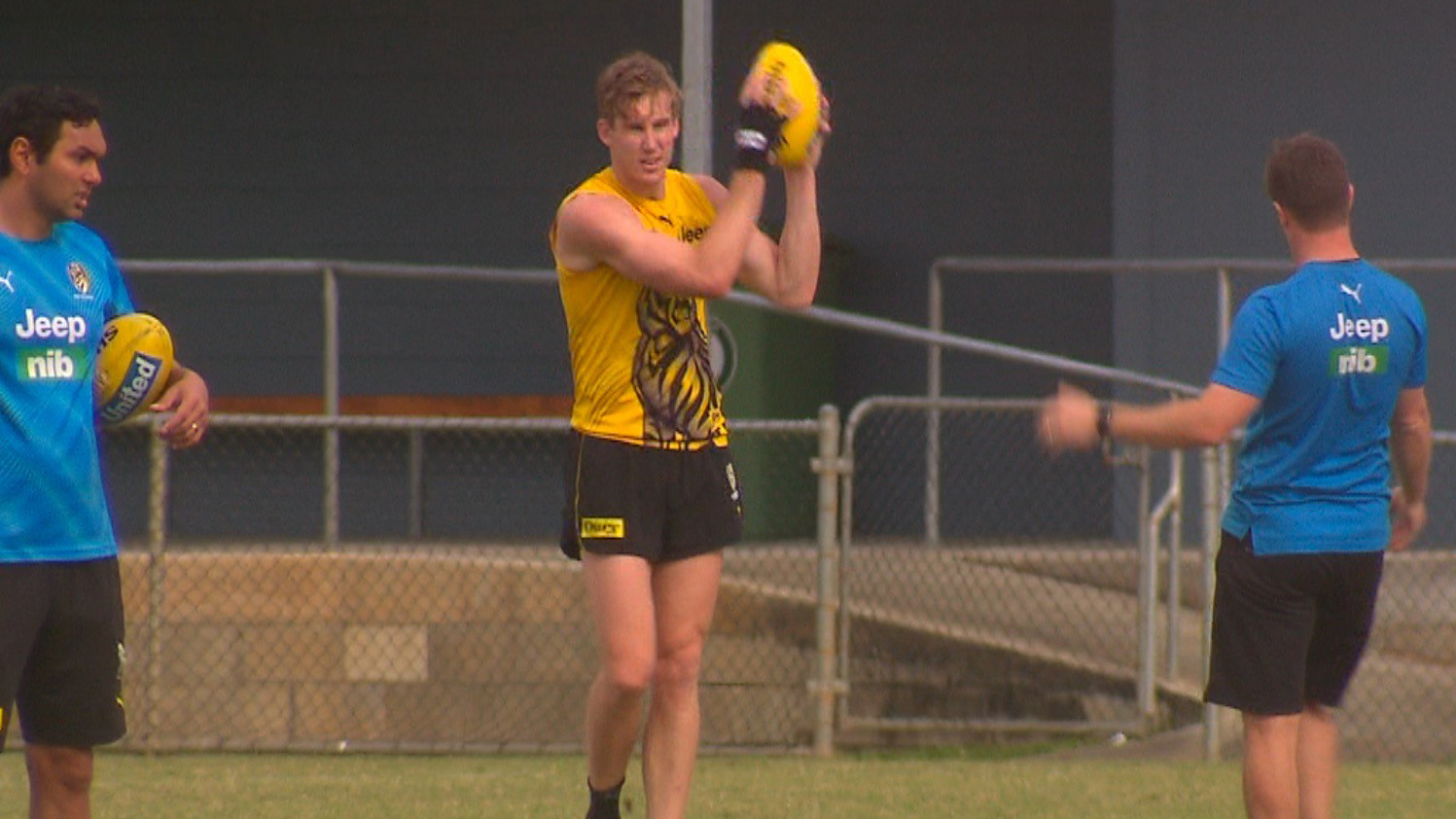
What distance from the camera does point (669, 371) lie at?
5543mm

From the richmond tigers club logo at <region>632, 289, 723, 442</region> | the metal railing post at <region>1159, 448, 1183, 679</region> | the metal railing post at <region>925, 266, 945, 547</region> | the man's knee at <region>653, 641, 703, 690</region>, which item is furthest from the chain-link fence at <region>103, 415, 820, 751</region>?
the richmond tigers club logo at <region>632, 289, 723, 442</region>

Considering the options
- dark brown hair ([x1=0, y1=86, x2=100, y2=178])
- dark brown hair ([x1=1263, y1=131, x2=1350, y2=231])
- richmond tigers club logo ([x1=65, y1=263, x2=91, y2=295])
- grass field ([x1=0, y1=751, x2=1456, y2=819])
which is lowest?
grass field ([x1=0, y1=751, x2=1456, y2=819])

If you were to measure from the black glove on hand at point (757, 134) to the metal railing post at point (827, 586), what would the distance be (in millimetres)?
3446

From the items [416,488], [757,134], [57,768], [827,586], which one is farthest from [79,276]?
[416,488]

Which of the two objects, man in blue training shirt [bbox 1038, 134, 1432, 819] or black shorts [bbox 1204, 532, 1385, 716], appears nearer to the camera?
man in blue training shirt [bbox 1038, 134, 1432, 819]

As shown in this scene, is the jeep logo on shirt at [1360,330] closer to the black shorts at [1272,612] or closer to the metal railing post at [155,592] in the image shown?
the black shorts at [1272,612]

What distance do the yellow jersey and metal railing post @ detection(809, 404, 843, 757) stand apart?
10.6ft

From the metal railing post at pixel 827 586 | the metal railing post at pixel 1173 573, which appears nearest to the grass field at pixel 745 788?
the metal railing post at pixel 827 586

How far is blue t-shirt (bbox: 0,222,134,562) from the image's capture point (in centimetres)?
480

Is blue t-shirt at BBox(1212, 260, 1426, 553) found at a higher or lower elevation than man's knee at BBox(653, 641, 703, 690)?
higher

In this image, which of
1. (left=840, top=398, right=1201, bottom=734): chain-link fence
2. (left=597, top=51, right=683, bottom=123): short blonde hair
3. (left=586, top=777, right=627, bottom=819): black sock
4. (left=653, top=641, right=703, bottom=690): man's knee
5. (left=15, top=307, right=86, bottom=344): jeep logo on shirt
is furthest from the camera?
(left=840, top=398, right=1201, bottom=734): chain-link fence

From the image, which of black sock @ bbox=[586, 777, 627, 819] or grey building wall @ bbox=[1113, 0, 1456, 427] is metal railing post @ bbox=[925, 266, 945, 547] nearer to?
grey building wall @ bbox=[1113, 0, 1456, 427]

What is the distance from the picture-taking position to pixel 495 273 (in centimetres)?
1009

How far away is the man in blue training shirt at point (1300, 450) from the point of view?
5.10 meters
